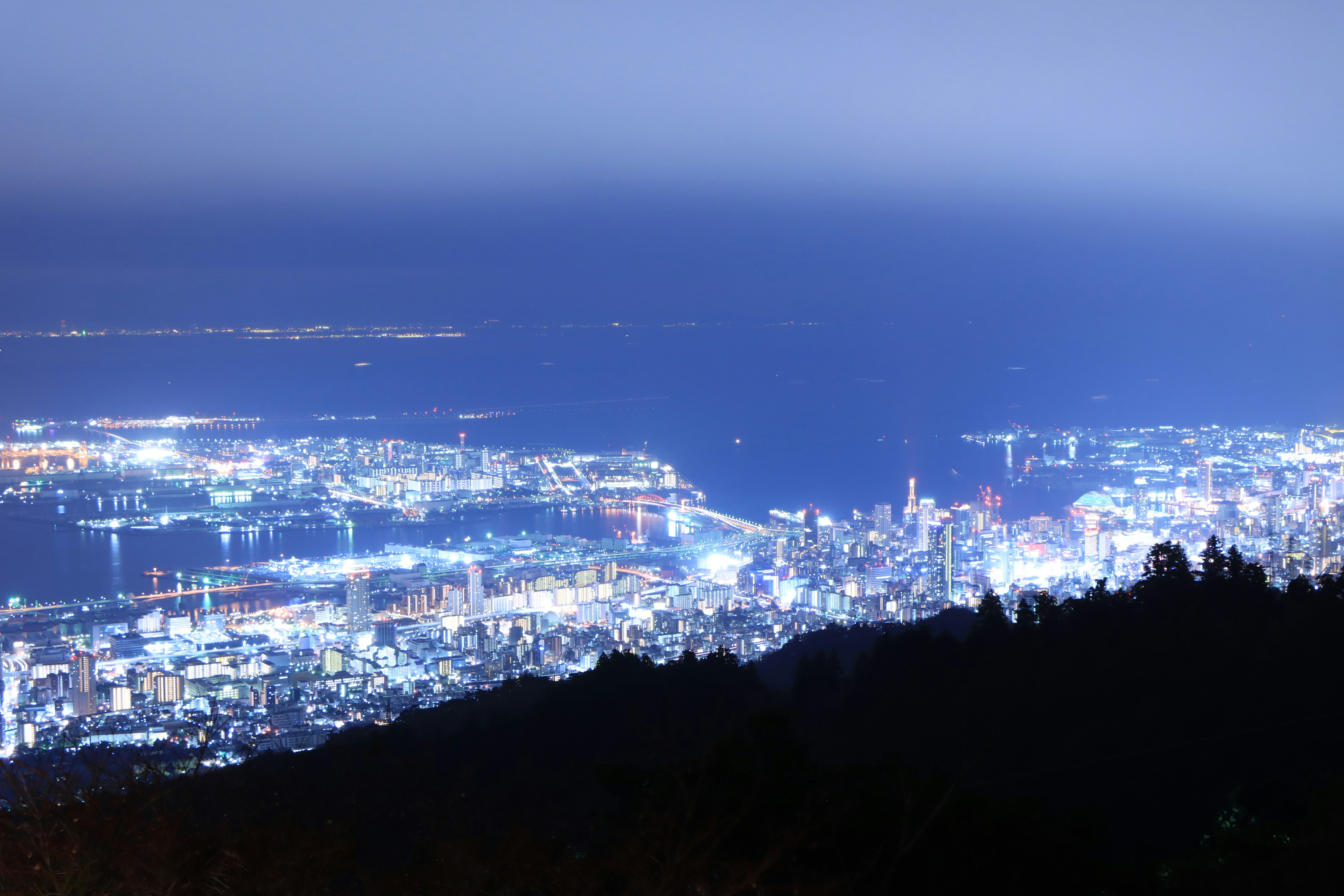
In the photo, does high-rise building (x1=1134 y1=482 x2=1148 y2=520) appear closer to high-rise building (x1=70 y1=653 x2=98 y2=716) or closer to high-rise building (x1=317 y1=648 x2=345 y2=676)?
high-rise building (x1=317 y1=648 x2=345 y2=676)

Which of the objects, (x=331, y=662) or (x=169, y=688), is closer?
(x=169, y=688)

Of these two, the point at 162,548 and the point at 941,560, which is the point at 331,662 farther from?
the point at 941,560

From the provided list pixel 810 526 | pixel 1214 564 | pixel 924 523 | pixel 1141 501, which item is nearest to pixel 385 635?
pixel 1214 564

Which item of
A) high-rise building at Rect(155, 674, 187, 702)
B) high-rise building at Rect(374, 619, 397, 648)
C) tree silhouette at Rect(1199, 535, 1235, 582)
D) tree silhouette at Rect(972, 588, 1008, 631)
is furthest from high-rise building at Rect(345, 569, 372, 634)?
tree silhouette at Rect(1199, 535, 1235, 582)

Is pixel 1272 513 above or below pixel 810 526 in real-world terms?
above

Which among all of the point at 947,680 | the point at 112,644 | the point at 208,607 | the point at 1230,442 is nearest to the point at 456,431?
the point at 208,607
